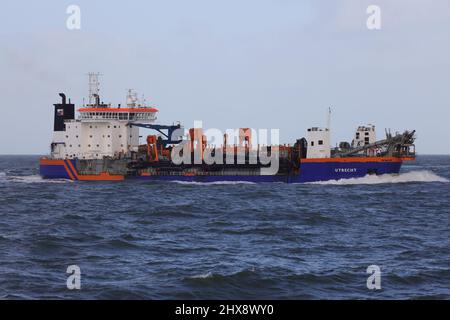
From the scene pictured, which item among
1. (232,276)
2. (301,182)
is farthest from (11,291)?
(301,182)

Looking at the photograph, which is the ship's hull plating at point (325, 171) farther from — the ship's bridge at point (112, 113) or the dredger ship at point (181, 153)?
the ship's bridge at point (112, 113)

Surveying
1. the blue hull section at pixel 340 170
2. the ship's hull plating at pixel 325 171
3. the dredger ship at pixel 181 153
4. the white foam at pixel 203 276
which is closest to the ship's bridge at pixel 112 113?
the dredger ship at pixel 181 153

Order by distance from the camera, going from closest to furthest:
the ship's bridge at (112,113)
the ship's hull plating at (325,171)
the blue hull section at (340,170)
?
the ship's hull plating at (325,171), the blue hull section at (340,170), the ship's bridge at (112,113)

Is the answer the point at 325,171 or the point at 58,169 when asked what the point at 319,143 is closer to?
the point at 325,171

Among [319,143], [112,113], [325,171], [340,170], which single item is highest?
[112,113]

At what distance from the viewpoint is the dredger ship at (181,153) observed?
58.9 meters

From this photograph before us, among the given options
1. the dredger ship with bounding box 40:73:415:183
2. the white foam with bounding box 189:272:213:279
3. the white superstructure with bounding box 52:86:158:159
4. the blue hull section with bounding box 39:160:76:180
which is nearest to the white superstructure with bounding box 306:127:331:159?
the dredger ship with bounding box 40:73:415:183

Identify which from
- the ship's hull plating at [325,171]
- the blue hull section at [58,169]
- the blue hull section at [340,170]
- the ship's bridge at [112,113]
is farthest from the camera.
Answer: the ship's bridge at [112,113]

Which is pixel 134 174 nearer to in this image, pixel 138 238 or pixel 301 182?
pixel 301 182

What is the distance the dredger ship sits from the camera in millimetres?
58938

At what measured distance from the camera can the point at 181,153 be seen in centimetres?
6312

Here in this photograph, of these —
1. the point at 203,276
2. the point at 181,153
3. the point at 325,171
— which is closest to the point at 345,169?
the point at 325,171

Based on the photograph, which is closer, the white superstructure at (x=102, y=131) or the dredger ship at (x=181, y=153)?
the dredger ship at (x=181, y=153)
